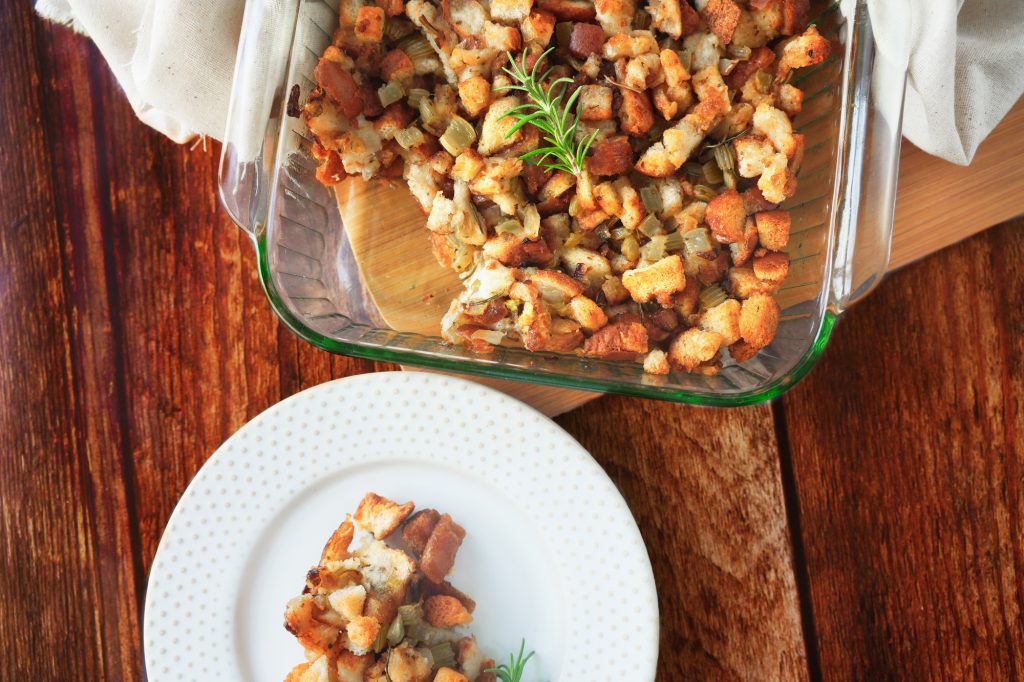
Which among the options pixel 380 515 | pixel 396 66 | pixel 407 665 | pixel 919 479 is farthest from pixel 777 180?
pixel 407 665

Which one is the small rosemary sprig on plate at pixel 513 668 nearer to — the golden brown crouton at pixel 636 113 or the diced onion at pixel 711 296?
the diced onion at pixel 711 296

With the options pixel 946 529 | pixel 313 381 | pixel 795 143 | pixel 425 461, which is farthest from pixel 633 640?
pixel 795 143

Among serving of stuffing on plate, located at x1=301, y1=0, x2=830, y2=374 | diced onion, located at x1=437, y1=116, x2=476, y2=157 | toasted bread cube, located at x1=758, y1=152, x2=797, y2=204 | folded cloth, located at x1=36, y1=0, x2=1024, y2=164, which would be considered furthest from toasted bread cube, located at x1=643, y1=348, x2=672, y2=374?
folded cloth, located at x1=36, y1=0, x2=1024, y2=164

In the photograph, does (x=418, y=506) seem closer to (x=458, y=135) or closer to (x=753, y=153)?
(x=458, y=135)

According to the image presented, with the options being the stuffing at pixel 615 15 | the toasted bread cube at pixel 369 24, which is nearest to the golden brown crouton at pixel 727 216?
the stuffing at pixel 615 15

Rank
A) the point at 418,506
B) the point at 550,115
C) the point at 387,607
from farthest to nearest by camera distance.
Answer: the point at 418,506 → the point at 387,607 → the point at 550,115

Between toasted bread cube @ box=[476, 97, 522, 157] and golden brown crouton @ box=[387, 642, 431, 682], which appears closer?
toasted bread cube @ box=[476, 97, 522, 157]

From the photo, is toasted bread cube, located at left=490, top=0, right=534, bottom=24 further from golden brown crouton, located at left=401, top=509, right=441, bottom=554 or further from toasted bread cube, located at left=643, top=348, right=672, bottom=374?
golden brown crouton, located at left=401, top=509, right=441, bottom=554

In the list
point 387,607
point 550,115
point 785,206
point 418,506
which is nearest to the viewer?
point 550,115
